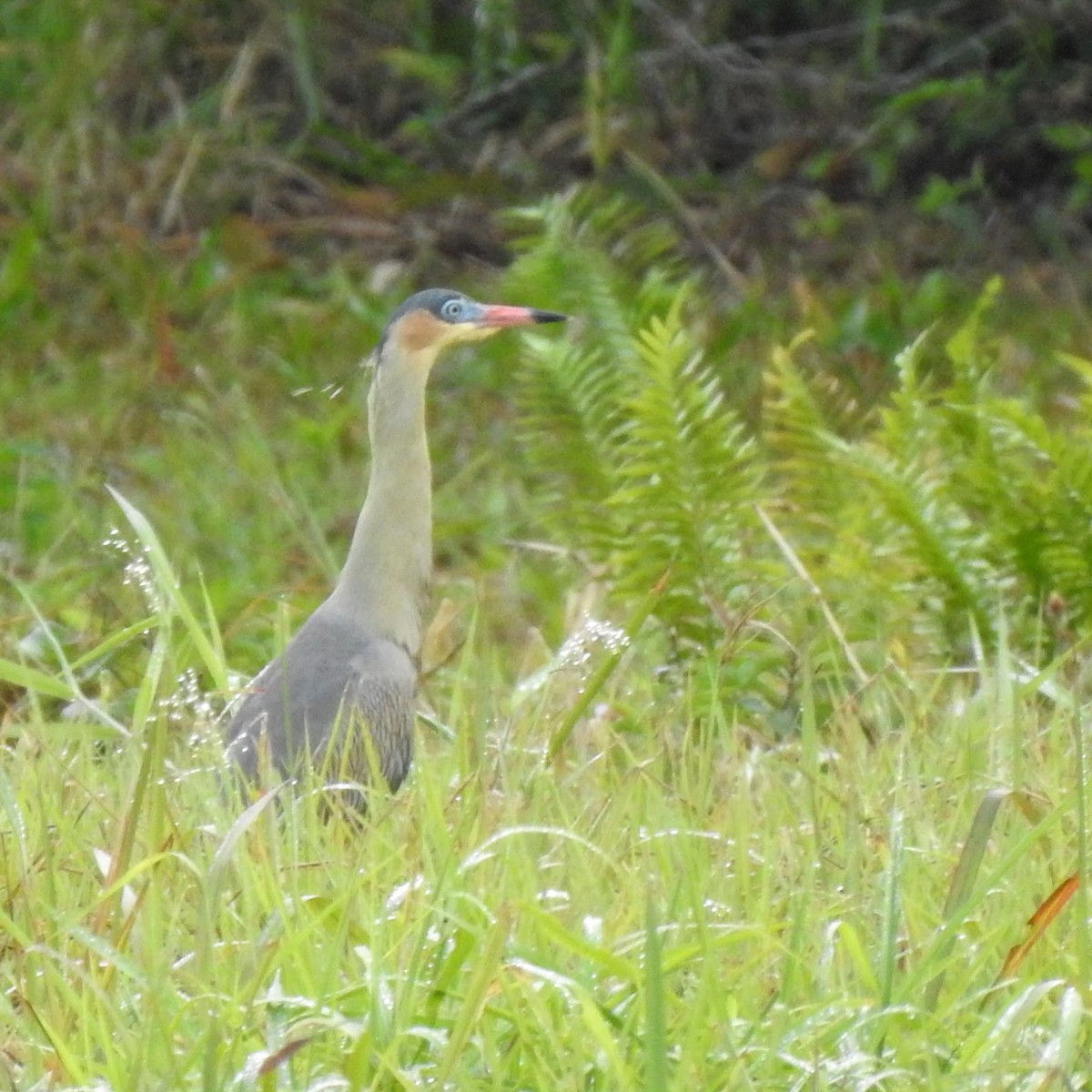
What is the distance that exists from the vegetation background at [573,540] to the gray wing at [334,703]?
9 centimetres

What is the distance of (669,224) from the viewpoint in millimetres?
7480

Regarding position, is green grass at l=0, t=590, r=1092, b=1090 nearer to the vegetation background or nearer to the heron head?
the vegetation background

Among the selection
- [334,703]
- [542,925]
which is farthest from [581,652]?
[542,925]

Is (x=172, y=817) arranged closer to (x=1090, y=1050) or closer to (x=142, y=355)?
(x=1090, y=1050)

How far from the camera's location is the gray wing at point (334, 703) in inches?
129

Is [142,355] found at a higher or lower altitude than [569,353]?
lower

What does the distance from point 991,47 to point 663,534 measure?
412 cm

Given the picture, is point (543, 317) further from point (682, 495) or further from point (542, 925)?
point (542, 925)

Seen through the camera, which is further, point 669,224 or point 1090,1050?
point 669,224

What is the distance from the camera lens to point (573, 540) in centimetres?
453

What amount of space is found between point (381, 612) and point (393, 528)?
0.45 feet

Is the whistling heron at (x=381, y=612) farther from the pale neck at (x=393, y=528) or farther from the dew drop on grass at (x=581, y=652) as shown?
the dew drop on grass at (x=581, y=652)

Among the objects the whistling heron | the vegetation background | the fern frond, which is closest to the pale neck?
the whistling heron

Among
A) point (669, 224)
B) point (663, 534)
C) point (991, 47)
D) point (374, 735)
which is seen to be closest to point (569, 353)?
point (663, 534)
